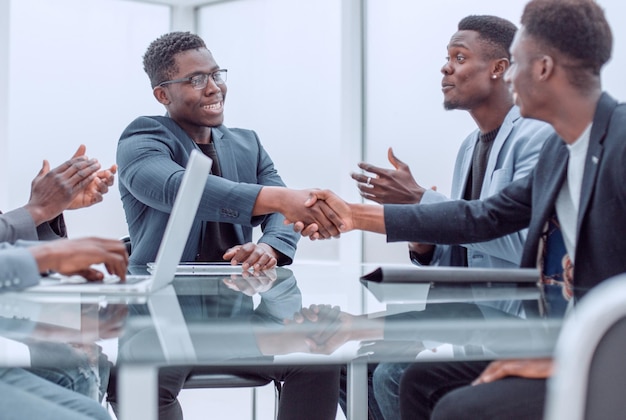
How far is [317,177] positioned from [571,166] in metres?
4.12

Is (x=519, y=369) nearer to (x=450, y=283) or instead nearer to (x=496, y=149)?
(x=450, y=283)

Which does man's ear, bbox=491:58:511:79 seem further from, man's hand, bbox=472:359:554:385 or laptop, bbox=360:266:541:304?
man's hand, bbox=472:359:554:385

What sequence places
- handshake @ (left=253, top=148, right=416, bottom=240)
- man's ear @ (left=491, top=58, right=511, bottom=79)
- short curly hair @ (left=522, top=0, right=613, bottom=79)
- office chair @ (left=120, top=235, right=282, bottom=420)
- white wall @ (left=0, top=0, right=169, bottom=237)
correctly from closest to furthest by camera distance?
1. short curly hair @ (left=522, top=0, right=613, bottom=79)
2. office chair @ (left=120, top=235, right=282, bottom=420)
3. handshake @ (left=253, top=148, right=416, bottom=240)
4. man's ear @ (left=491, top=58, right=511, bottom=79)
5. white wall @ (left=0, top=0, right=169, bottom=237)

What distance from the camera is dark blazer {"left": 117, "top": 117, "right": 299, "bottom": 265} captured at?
2672 millimetres

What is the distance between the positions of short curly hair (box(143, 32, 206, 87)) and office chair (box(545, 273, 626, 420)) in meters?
2.41

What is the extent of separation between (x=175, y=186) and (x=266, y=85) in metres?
3.73

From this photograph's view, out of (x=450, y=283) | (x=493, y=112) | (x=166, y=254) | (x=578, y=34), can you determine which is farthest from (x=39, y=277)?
(x=493, y=112)

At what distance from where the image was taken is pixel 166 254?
170 centimetres

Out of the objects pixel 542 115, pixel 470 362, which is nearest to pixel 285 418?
pixel 542 115

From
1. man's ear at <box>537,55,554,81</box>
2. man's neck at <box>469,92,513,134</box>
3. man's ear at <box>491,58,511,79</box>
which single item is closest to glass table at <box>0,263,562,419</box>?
man's ear at <box>537,55,554,81</box>

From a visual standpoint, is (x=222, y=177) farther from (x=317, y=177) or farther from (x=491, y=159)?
(x=317, y=177)

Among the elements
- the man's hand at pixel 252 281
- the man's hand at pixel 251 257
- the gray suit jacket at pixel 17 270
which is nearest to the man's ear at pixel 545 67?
the man's hand at pixel 252 281

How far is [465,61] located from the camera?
3061 millimetres

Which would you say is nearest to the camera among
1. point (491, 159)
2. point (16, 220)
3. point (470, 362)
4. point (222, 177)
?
point (470, 362)
